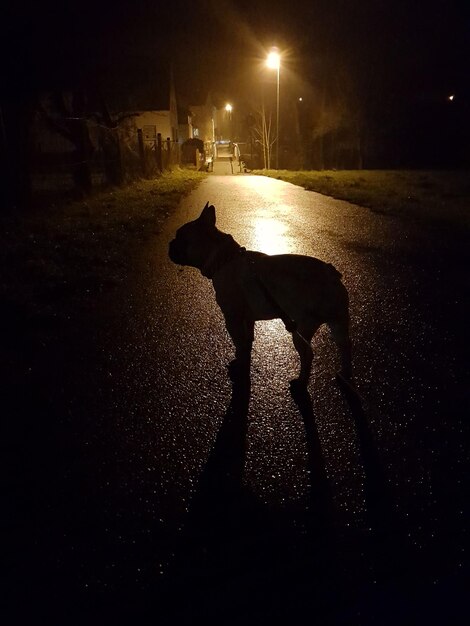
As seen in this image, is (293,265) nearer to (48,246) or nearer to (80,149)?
(48,246)

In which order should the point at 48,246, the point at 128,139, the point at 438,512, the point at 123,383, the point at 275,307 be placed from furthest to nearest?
the point at 128,139 → the point at 48,246 → the point at 123,383 → the point at 275,307 → the point at 438,512

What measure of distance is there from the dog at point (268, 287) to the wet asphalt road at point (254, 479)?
0.51 metres

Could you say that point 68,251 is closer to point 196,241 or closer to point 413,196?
point 196,241

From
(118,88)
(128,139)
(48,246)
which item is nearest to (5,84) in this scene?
(128,139)

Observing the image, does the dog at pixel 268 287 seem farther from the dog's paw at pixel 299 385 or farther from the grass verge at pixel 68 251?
→ the grass verge at pixel 68 251

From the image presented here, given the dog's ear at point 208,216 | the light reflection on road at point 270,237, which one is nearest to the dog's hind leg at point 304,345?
the dog's ear at point 208,216

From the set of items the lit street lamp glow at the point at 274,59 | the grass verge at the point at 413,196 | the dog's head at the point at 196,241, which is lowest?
the grass verge at the point at 413,196

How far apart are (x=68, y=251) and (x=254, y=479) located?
6.19m

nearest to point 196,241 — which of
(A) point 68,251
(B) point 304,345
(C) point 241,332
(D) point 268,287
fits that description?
(D) point 268,287

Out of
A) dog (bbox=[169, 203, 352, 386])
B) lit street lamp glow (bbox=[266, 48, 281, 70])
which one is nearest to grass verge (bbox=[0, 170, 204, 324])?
dog (bbox=[169, 203, 352, 386])

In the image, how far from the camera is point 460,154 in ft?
104

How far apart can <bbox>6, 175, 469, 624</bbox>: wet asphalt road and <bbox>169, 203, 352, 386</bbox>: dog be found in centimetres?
51

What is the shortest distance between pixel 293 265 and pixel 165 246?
5.60 metres

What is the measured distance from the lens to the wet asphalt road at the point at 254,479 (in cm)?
173
